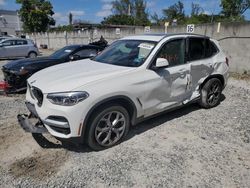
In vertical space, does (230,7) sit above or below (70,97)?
above

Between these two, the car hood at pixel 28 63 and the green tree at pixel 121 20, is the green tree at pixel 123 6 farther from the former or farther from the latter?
the car hood at pixel 28 63

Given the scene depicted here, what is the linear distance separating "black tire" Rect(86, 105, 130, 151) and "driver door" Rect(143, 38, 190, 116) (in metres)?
0.47

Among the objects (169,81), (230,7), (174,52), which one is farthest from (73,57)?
(230,7)

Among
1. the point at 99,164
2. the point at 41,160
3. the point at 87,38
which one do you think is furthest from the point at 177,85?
the point at 87,38

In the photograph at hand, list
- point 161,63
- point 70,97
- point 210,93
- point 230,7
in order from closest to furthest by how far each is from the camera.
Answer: point 70,97 < point 161,63 < point 210,93 < point 230,7

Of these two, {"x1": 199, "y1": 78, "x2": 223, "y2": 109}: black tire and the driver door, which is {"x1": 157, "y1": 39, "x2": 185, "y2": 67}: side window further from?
{"x1": 199, "y1": 78, "x2": 223, "y2": 109}: black tire

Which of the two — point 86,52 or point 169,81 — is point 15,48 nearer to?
point 86,52

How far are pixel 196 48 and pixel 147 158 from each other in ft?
8.32

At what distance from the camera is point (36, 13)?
40.4m

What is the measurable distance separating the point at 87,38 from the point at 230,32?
1320 centimetres

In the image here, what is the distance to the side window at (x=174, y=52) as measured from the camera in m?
4.18

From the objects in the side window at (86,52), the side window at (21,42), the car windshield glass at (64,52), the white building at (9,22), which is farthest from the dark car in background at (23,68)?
the white building at (9,22)

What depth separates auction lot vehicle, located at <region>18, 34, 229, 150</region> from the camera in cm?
324

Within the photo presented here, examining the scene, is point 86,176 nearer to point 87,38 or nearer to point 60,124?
point 60,124
